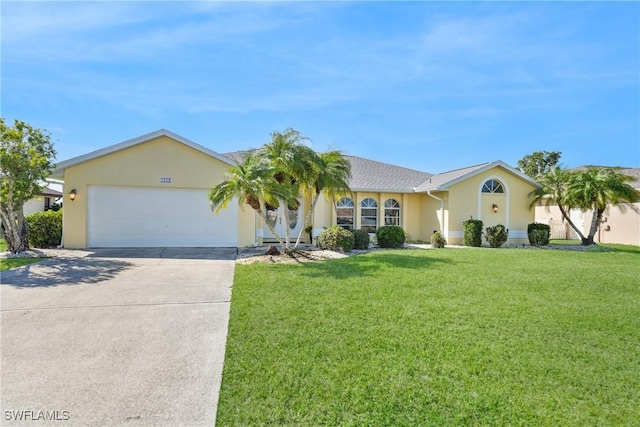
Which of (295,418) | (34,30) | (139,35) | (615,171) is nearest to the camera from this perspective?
(295,418)

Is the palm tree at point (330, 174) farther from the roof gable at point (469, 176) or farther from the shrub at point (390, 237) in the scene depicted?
the roof gable at point (469, 176)

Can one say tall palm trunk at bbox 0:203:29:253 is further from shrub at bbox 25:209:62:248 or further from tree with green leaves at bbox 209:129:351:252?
tree with green leaves at bbox 209:129:351:252

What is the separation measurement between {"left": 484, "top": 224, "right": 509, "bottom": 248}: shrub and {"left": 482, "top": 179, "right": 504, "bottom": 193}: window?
219 cm

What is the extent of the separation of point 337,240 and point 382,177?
7.36 m

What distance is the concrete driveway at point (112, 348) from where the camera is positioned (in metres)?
3.01

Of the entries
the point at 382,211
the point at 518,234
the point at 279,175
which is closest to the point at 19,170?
the point at 279,175

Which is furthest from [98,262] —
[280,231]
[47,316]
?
[280,231]

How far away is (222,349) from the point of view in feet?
13.9

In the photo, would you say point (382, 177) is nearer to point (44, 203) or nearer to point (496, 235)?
point (496, 235)

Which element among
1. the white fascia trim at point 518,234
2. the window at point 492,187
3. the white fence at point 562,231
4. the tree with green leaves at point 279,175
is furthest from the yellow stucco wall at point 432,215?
the white fence at point 562,231

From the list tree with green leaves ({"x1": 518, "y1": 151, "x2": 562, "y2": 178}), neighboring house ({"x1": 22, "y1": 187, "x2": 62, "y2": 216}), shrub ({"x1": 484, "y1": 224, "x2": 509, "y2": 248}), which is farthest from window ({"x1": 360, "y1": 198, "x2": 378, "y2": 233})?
tree with green leaves ({"x1": 518, "y1": 151, "x2": 562, "y2": 178})

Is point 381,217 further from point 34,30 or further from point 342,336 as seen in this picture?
point 34,30

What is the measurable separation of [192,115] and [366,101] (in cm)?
912

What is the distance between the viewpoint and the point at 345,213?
56.9 ft
